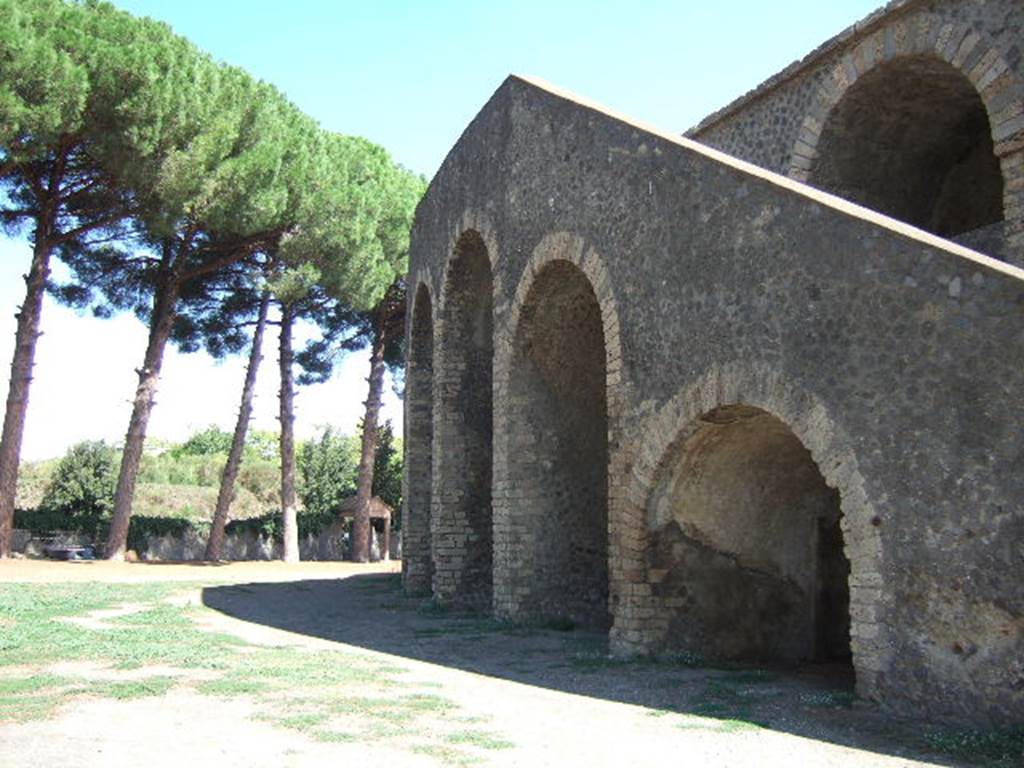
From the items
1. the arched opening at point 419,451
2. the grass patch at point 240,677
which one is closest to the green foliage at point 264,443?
the arched opening at point 419,451

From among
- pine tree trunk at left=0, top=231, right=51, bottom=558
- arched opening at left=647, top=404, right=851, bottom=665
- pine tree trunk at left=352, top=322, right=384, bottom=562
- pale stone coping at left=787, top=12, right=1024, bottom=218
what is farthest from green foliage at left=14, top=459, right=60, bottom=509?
pale stone coping at left=787, top=12, right=1024, bottom=218

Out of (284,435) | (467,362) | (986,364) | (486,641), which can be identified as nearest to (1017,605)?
(986,364)

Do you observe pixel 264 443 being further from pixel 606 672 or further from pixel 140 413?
pixel 606 672

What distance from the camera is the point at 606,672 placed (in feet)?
25.8

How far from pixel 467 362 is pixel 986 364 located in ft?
27.8

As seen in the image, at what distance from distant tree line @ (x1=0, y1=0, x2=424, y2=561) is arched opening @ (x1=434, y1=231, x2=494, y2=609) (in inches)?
358

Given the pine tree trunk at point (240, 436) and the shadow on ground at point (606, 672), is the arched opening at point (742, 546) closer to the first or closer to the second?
the shadow on ground at point (606, 672)

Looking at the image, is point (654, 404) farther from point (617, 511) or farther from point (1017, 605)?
point (1017, 605)

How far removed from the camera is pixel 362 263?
24047 millimetres

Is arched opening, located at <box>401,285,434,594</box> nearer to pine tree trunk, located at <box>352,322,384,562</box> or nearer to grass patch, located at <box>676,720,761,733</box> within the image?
grass patch, located at <box>676,720,761,733</box>

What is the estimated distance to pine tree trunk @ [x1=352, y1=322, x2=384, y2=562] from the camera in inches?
1072

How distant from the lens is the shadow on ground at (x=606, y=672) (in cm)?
585

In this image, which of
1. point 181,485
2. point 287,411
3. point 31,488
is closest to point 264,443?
point 181,485

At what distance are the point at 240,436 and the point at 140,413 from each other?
8.91ft
